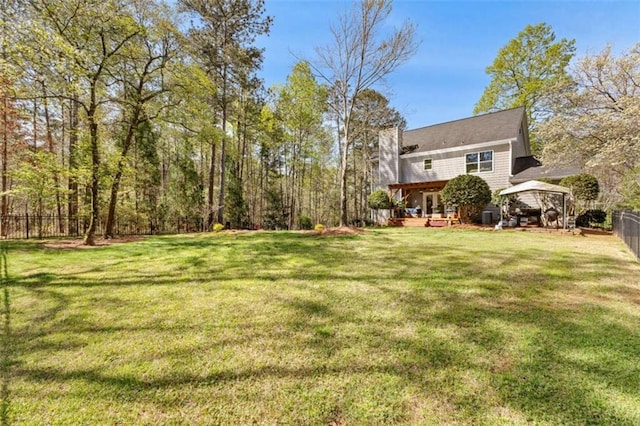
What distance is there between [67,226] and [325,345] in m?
14.2

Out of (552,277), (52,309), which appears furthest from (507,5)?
(52,309)

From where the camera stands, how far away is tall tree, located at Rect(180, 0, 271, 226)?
12.9m

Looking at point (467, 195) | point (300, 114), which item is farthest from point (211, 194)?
point (467, 195)

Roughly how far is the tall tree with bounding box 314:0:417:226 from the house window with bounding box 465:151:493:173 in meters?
6.70

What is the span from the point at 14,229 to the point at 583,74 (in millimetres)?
23071

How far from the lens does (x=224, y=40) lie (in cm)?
1335

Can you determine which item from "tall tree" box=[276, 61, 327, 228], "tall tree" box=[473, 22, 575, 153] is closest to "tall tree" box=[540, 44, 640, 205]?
"tall tree" box=[473, 22, 575, 153]

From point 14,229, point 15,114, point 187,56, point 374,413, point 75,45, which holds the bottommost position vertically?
point 374,413

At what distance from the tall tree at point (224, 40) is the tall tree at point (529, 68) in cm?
1761

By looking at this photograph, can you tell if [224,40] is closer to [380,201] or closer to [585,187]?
[380,201]

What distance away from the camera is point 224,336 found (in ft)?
8.99

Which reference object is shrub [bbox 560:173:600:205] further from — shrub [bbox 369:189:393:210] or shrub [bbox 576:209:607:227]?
shrub [bbox 369:189:393:210]

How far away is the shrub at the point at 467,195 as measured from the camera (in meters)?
12.2

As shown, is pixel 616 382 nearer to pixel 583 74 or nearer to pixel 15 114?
pixel 583 74
